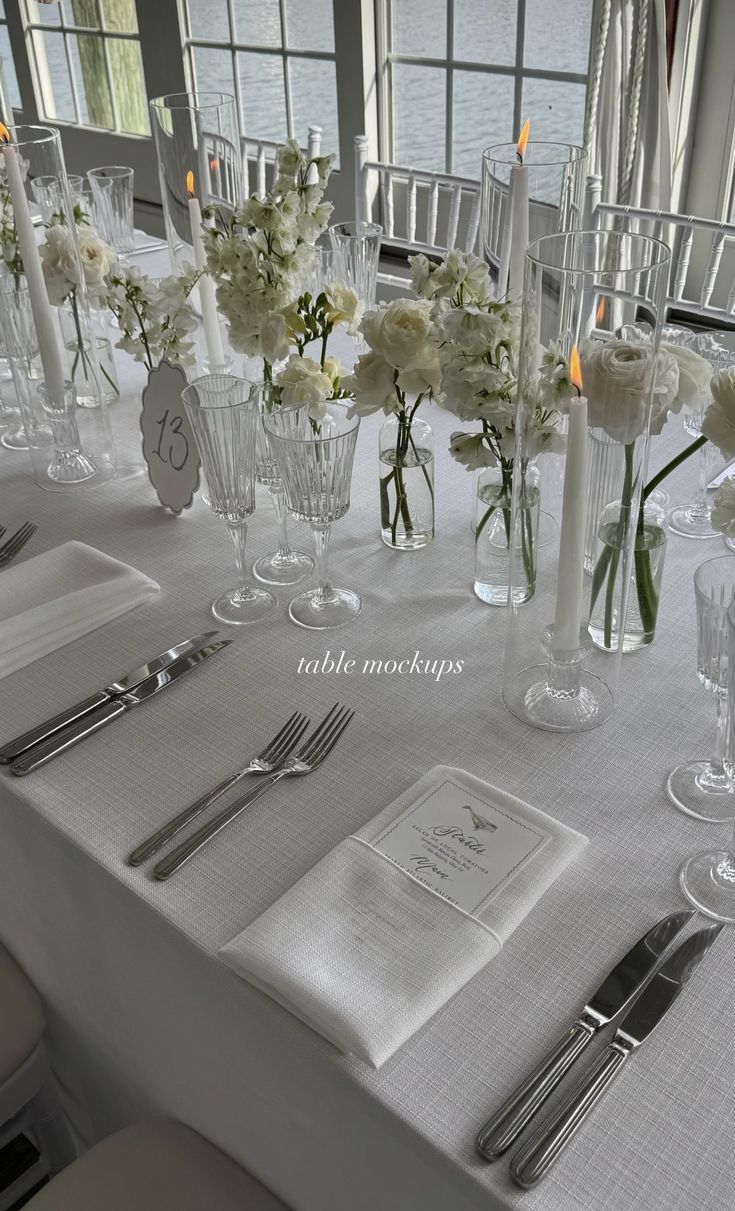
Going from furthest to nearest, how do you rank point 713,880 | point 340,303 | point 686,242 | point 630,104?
point 630,104
point 686,242
point 340,303
point 713,880

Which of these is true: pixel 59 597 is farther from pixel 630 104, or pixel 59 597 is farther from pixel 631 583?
pixel 630 104

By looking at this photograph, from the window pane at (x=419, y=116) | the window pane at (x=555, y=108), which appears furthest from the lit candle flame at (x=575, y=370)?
the window pane at (x=419, y=116)

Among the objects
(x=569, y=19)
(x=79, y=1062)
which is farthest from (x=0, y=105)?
(x=79, y=1062)

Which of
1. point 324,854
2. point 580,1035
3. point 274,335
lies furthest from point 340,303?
point 580,1035

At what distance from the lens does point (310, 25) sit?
11.4 feet

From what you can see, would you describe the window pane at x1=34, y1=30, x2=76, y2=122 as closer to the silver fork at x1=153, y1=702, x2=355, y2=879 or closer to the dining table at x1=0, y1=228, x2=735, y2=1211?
the dining table at x1=0, y1=228, x2=735, y2=1211

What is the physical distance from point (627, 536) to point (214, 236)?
0.56m

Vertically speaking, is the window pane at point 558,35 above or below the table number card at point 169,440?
above

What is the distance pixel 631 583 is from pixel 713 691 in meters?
0.22

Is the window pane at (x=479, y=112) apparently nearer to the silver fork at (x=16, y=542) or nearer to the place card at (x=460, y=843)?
the silver fork at (x=16, y=542)

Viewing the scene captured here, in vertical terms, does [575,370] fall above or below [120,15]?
below

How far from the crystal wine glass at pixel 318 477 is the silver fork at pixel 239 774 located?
0.18 metres

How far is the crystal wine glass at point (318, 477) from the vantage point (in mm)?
992

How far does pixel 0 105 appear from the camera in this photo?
12.5ft
